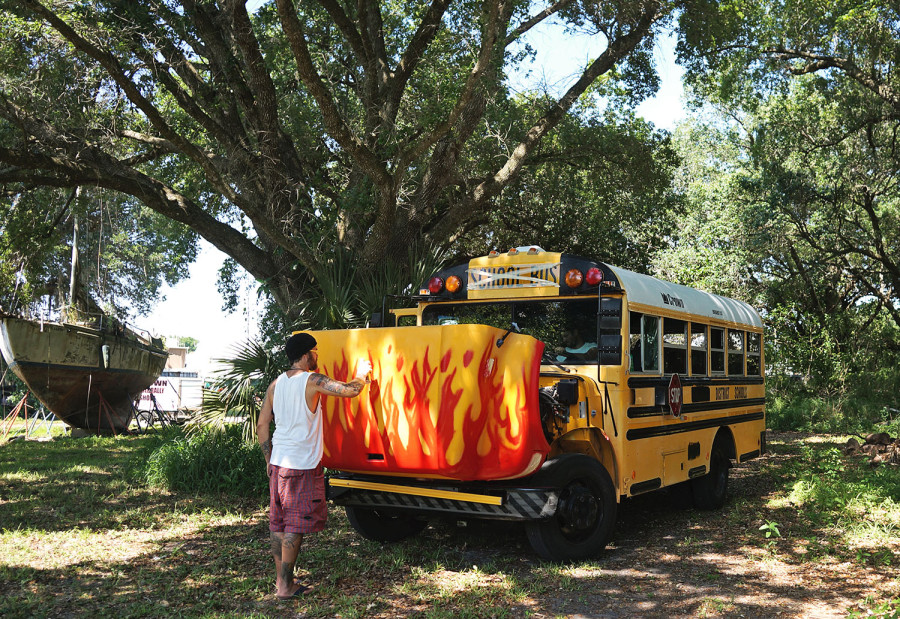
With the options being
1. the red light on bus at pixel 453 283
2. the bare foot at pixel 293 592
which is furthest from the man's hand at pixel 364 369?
the red light on bus at pixel 453 283

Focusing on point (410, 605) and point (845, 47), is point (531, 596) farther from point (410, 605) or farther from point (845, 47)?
point (845, 47)

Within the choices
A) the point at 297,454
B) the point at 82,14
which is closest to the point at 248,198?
the point at 82,14

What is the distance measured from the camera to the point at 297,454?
5.68 meters

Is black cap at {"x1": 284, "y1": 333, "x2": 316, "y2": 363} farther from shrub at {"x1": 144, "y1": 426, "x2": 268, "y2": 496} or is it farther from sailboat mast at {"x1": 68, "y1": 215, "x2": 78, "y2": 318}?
sailboat mast at {"x1": 68, "y1": 215, "x2": 78, "y2": 318}

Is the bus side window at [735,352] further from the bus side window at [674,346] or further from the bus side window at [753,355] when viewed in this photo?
the bus side window at [674,346]

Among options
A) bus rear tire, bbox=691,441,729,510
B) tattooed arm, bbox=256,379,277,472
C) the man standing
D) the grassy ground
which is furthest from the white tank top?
bus rear tire, bbox=691,441,729,510

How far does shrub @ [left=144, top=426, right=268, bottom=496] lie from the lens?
400 inches

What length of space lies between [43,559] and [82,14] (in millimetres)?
7818

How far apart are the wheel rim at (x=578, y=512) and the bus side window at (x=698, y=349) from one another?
2388 mm

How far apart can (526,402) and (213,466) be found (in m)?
6.36

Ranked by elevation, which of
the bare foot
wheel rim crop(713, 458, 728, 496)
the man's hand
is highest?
the man's hand

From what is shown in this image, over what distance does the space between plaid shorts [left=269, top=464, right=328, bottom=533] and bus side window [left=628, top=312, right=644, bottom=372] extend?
117 inches

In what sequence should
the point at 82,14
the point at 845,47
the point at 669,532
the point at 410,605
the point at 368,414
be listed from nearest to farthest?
the point at 410,605 < the point at 368,414 < the point at 669,532 < the point at 82,14 < the point at 845,47

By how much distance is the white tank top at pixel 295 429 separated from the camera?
18.6ft
